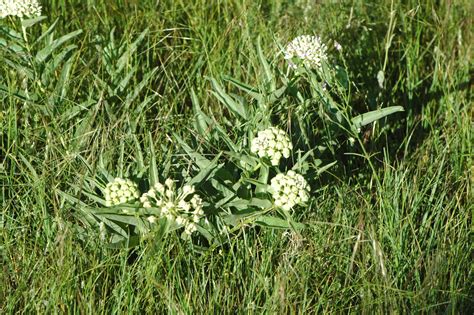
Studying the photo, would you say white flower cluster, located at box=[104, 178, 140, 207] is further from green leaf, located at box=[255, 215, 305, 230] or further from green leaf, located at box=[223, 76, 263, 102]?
green leaf, located at box=[223, 76, 263, 102]

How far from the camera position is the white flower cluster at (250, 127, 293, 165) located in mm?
2362

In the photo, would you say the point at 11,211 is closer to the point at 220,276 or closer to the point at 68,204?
the point at 68,204

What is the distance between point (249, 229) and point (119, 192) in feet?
1.65

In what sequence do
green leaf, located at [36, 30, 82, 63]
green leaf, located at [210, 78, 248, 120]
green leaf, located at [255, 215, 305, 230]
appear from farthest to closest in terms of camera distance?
1. green leaf, located at [36, 30, 82, 63]
2. green leaf, located at [210, 78, 248, 120]
3. green leaf, located at [255, 215, 305, 230]

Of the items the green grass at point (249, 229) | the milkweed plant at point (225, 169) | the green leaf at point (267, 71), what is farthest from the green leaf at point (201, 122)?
the green leaf at point (267, 71)

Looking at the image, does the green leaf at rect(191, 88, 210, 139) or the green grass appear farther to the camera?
the green leaf at rect(191, 88, 210, 139)

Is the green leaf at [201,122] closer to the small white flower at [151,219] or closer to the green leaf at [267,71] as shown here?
the green leaf at [267,71]

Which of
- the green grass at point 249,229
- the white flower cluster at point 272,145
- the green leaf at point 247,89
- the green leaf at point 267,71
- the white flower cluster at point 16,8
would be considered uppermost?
the white flower cluster at point 16,8

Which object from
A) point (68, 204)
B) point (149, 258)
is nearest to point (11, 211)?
point (68, 204)

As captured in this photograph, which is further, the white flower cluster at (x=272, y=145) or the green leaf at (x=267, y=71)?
the green leaf at (x=267, y=71)

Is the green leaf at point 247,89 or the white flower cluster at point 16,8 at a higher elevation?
the white flower cluster at point 16,8

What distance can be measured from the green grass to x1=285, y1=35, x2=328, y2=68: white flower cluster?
10cm

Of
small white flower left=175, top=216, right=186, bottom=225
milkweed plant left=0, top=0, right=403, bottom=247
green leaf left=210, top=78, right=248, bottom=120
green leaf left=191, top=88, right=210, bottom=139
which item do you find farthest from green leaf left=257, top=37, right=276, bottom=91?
small white flower left=175, top=216, right=186, bottom=225

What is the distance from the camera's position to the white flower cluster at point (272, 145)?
2362mm
